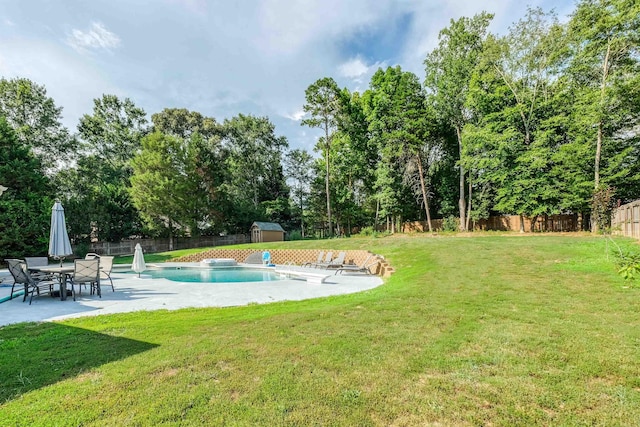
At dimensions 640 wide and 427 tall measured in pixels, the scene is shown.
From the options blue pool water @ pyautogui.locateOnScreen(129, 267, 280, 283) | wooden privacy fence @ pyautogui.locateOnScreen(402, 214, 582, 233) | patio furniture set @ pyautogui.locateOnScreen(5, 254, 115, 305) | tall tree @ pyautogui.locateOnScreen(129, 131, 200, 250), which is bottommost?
blue pool water @ pyautogui.locateOnScreen(129, 267, 280, 283)

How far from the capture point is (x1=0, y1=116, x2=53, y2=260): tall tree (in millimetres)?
17734

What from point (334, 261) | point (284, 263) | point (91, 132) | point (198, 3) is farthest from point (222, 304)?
point (91, 132)

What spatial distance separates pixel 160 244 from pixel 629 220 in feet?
98.6

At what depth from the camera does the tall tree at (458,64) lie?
77.3ft

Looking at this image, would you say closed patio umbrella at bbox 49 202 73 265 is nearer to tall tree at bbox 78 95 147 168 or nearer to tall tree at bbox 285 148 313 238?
tall tree at bbox 78 95 147 168

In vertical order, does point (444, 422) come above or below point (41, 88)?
below

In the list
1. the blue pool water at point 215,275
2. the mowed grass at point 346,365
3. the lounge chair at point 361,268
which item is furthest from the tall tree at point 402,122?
the mowed grass at point 346,365

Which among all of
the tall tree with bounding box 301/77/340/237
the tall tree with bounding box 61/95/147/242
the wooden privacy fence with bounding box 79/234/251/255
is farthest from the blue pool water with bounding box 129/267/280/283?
the tall tree with bounding box 301/77/340/237

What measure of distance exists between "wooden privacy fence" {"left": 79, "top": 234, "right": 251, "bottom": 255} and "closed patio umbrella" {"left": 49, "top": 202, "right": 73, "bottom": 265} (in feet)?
55.0

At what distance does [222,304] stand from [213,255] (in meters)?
14.4

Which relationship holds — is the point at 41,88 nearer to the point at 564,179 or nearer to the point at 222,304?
the point at 222,304

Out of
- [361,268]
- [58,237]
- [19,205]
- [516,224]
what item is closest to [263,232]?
[19,205]

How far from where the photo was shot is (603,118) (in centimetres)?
1669

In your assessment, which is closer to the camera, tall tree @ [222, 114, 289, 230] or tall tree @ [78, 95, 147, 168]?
tall tree @ [78, 95, 147, 168]
